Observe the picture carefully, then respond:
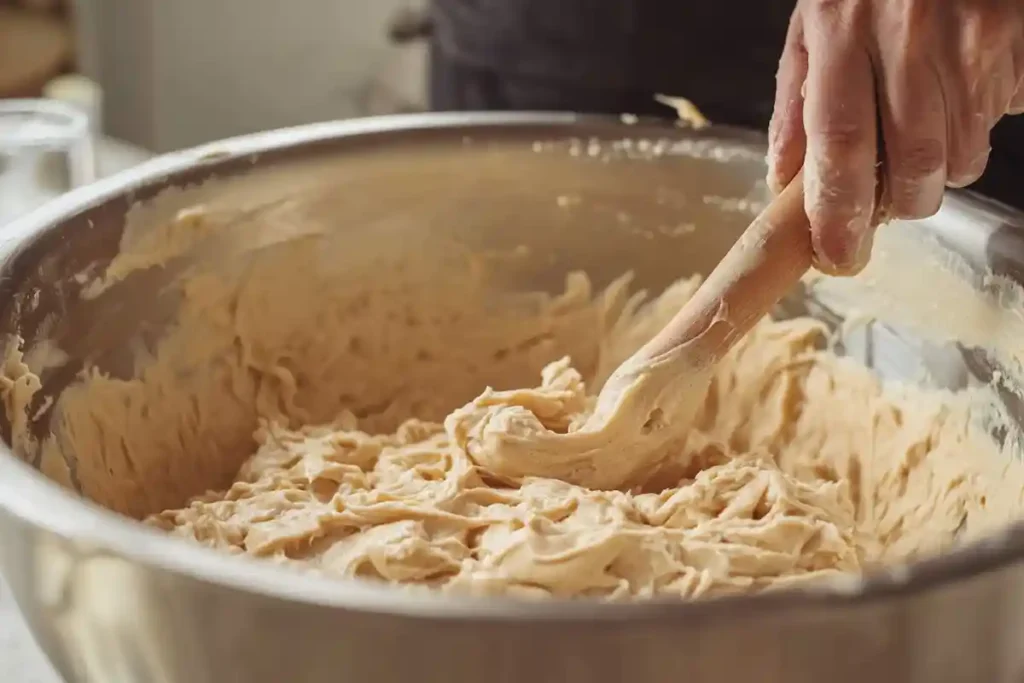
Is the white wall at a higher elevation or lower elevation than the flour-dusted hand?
lower

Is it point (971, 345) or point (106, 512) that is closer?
point (106, 512)

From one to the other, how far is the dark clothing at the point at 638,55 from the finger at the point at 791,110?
268mm

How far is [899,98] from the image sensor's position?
2.21 feet

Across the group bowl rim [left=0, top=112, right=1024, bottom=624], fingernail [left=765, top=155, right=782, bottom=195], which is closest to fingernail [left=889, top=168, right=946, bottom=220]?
fingernail [left=765, top=155, right=782, bottom=195]

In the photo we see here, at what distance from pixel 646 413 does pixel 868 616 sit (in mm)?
360

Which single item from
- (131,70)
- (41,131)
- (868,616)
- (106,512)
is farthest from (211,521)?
(131,70)

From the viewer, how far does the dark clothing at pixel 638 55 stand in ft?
3.42

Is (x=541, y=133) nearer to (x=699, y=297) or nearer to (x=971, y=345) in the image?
(x=699, y=297)

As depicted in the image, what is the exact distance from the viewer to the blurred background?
180 centimetres

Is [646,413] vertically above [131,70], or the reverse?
[646,413]

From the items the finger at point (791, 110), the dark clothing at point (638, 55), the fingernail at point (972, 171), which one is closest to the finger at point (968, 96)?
the fingernail at point (972, 171)

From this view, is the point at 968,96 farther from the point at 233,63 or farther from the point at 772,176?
the point at 233,63

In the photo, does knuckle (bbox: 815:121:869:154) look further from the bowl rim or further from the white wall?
the white wall

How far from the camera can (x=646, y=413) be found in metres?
0.80
